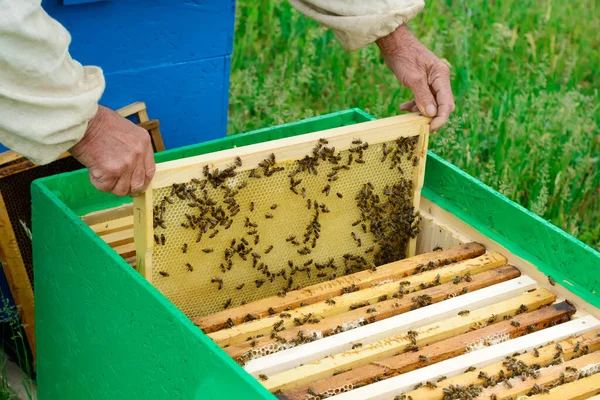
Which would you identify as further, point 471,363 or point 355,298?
point 355,298

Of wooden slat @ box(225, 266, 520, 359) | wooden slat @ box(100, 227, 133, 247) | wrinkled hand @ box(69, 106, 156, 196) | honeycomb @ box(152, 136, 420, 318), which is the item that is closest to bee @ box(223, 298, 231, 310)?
honeycomb @ box(152, 136, 420, 318)

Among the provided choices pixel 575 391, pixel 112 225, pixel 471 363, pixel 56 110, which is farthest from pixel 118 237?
pixel 575 391

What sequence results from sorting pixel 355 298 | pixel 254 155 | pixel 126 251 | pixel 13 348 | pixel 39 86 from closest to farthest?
pixel 39 86 → pixel 254 155 → pixel 355 298 → pixel 126 251 → pixel 13 348

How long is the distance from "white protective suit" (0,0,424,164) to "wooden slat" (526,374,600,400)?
1333 mm

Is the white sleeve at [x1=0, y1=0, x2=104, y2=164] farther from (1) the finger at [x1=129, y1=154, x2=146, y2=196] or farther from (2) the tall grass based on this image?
(2) the tall grass

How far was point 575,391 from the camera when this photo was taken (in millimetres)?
2252

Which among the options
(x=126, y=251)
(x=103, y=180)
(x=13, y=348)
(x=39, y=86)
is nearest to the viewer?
(x=39, y=86)

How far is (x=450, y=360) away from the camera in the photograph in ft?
7.75

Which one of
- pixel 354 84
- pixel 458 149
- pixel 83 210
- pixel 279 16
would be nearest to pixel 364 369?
pixel 83 210

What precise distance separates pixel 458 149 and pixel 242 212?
6.42 ft

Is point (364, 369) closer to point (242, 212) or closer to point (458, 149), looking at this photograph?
point (242, 212)

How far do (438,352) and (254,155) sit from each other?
0.73m

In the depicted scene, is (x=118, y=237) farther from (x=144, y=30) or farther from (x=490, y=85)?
(x=490, y=85)

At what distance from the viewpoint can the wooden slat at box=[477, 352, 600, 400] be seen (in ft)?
7.34
